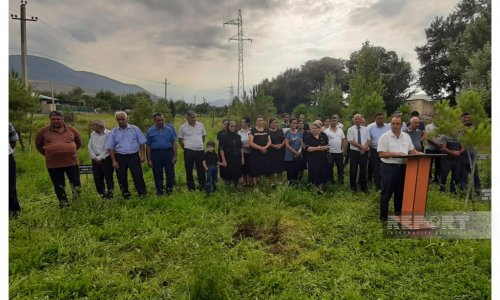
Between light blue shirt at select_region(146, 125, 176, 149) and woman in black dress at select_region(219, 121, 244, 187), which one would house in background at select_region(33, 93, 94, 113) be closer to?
light blue shirt at select_region(146, 125, 176, 149)

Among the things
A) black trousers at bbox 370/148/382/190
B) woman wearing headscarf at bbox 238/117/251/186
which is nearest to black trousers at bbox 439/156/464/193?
black trousers at bbox 370/148/382/190

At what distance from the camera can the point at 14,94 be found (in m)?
9.49

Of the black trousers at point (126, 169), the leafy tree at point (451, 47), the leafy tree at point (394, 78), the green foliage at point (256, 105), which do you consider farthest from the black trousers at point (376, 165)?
the leafy tree at point (394, 78)

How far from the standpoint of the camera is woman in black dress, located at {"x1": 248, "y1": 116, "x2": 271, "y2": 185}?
6.26 meters

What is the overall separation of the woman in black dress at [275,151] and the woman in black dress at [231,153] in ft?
2.18

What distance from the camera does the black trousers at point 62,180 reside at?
5004 millimetres

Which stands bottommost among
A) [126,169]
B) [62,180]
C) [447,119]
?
[62,180]

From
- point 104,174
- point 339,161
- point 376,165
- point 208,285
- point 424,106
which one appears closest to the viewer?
point 208,285

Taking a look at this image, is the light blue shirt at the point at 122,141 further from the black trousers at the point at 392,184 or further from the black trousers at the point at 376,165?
the black trousers at the point at 376,165

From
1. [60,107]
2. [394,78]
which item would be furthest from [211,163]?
[60,107]

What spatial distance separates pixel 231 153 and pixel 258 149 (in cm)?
58

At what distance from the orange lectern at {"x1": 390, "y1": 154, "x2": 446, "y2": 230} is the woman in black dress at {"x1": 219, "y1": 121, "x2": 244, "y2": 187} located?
321 centimetres

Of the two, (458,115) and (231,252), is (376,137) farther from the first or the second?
(231,252)

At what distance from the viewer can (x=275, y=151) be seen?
21.1ft
